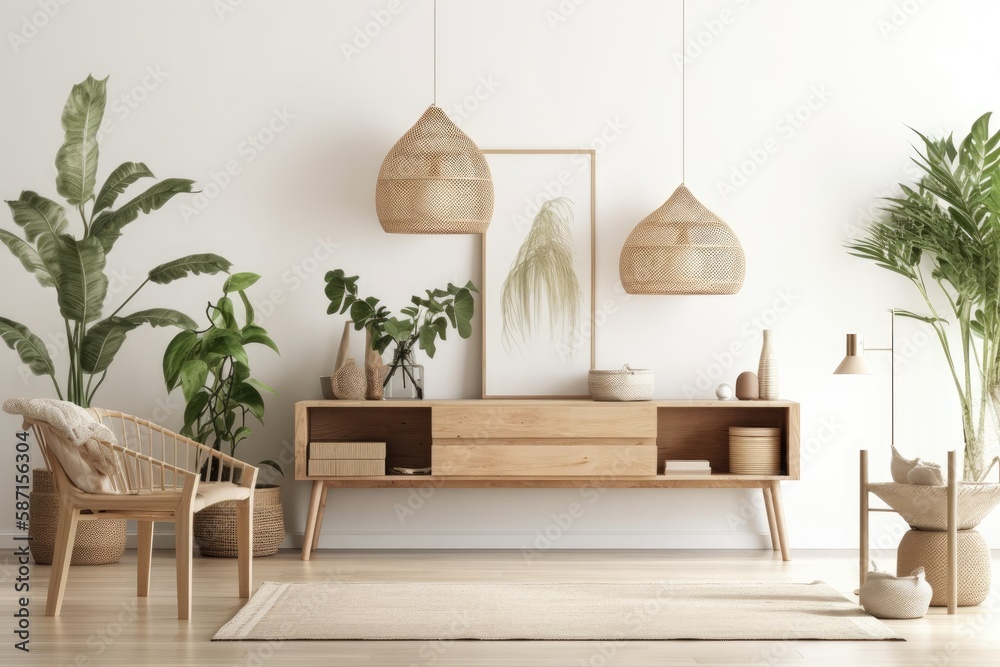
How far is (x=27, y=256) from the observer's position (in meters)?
4.96

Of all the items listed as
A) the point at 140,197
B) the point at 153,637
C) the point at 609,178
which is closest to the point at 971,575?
the point at 609,178

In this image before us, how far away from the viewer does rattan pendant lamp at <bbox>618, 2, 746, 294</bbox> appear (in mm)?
5273

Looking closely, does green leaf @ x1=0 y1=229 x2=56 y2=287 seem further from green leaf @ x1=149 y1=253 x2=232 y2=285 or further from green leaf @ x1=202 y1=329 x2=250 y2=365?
green leaf @ x1=202 y1=329 x2=250 y2=365

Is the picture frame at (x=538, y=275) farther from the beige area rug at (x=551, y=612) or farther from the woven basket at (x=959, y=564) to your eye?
the woven basket at (x=959, y=564)

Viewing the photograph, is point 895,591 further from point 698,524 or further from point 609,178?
point 609,178

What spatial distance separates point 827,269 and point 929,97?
1042 millimetres

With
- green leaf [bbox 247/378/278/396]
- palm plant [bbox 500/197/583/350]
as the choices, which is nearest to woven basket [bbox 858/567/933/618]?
palm plant [bbox 500/197/583/350]

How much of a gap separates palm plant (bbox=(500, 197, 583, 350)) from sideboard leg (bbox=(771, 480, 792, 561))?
1284mm

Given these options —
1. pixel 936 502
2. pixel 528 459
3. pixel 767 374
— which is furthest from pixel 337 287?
pixel 936 502

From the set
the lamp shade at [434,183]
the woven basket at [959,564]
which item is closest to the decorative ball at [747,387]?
the woven basket at [959,564]

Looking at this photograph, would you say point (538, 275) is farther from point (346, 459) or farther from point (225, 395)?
point (225, 395)

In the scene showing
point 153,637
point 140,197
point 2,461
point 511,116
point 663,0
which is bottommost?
point 153,637

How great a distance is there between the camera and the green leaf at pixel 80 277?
15.9 feet

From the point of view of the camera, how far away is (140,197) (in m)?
5.01
